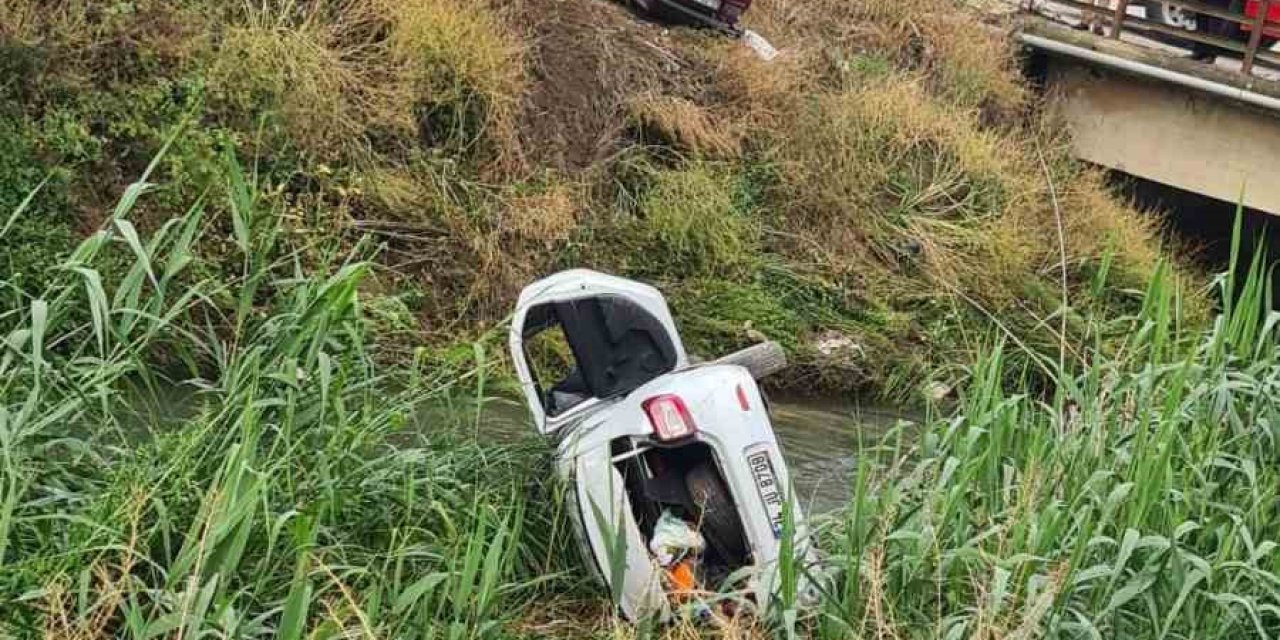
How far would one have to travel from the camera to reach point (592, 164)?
9930 millimetres

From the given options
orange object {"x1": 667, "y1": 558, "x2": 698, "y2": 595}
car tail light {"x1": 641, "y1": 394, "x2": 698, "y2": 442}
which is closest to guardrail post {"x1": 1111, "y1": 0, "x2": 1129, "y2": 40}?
car tail light {"x1": 641, "y1": 394, "x2": 698, "y2": 442}

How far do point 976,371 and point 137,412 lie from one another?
8.08ft

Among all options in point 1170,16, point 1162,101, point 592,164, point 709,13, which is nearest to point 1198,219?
point 1162,101

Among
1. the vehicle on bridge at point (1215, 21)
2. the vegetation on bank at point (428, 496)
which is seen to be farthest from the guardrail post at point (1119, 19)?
the vegetation on bank at point (428, 496)

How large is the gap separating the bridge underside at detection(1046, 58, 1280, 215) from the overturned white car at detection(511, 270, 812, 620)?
27.2ft

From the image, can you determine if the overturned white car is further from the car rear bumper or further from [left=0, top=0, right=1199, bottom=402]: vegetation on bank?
the car rear bumper

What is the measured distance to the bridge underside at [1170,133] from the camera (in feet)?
38.9

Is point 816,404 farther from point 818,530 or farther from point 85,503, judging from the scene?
point 85,503

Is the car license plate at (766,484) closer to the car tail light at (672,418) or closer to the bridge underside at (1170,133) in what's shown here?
the car tail light at (672,418)

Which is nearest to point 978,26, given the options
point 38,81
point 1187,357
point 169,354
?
point 38,81

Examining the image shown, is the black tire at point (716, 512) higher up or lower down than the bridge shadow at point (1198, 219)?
higher up

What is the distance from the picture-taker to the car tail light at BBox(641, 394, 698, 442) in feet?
14.0

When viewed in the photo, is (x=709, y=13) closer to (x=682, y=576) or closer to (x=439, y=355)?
(x=439, y=355)

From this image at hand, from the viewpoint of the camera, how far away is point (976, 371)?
4527mm
